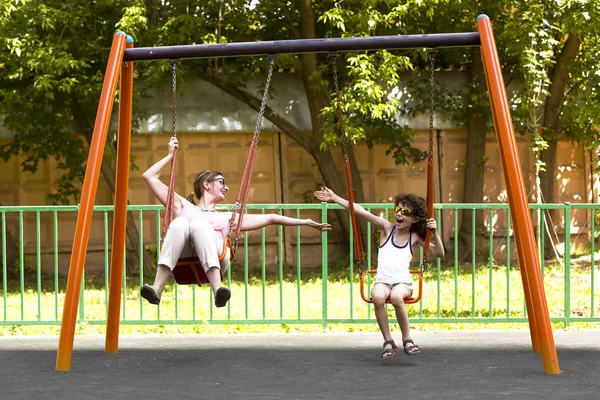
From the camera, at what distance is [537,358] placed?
8.08 metres

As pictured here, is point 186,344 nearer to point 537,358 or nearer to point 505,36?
point 537,358

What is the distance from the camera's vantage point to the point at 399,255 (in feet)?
26.7

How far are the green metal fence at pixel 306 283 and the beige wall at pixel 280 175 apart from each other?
0.09 meters

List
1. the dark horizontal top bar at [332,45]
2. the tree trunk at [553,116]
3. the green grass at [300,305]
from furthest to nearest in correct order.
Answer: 1. the tree trunk at [553,116]
2. the green grass at [300,305]
3. the dark horizontal top bar at [332,45]

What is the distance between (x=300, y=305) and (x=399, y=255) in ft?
13.7

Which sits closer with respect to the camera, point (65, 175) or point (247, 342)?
point (247, 342)

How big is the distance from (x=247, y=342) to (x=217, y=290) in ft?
6.27

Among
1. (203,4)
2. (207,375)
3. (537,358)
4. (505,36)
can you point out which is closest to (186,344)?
(207,375)

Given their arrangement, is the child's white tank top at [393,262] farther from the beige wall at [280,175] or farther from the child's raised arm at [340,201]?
the beige wall at [280,175]

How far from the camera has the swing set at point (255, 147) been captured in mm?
7262

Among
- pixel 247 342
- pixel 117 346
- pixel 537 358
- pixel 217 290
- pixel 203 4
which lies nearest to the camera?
pixel 217 290

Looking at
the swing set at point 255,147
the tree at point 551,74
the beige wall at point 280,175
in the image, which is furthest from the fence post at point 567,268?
the beige wall at point 280,175

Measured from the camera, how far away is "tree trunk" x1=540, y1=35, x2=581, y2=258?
55.4ft

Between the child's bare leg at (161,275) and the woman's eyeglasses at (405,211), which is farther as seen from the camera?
the woman's eyeglasses at (405,211)
